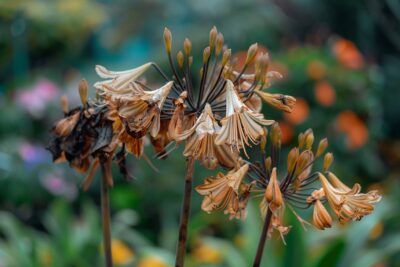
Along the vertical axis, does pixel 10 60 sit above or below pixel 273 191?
below

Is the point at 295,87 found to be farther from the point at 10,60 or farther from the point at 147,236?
the point at 10,60

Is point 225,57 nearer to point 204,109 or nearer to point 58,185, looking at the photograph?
point 204,109

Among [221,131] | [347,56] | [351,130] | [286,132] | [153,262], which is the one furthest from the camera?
[347,56]

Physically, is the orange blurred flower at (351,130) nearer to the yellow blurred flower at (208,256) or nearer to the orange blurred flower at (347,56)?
the orange blurred flower at (347,56)

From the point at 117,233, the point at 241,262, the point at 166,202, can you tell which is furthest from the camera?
the point at 166,202

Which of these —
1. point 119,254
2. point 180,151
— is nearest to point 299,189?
point 119,254

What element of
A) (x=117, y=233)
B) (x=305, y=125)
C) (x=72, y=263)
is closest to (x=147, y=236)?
(x=117, y=233)

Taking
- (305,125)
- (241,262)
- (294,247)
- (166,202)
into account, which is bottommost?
(166,202)

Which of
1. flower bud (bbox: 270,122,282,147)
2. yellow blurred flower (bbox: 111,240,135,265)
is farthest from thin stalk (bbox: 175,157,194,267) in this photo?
yellow blurred flower (bbox: 111,240,135,265)

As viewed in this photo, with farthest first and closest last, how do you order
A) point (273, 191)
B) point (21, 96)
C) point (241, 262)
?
1. point (21, 96)
2. point (241, 262)
3. point (273, 191)
